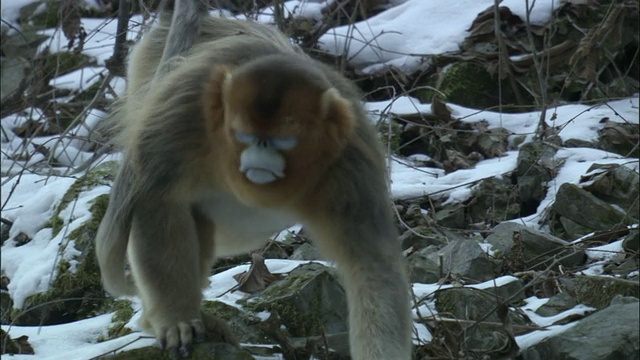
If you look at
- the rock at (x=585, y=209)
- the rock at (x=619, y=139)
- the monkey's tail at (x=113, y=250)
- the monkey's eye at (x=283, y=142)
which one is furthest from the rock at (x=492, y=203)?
the monkey's eye at (x=283, y=142)

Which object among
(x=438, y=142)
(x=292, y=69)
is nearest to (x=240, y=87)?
(x=292, y=69)

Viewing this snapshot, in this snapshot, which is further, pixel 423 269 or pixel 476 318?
pixel 423 269

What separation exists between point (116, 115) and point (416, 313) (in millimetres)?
1822

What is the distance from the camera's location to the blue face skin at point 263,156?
158 inches

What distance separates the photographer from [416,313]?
5180 mm

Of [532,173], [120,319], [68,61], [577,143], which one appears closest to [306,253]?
[120,319]

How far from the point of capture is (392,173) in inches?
302

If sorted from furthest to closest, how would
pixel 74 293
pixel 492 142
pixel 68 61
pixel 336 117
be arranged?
pixel 68 61, pixel 492 142, pixel 74 293, pixel 336 117

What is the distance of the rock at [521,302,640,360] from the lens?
4.25 meters

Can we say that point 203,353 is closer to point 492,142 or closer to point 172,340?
point 172,340

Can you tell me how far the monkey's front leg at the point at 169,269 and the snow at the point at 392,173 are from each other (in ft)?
0.66

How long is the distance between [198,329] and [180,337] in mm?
88

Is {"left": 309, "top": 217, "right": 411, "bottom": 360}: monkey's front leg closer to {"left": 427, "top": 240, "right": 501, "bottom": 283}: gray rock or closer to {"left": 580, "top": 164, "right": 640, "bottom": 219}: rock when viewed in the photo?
{"left": 427, "top": 240, "right": 501, "bottom": 283}: gray rock

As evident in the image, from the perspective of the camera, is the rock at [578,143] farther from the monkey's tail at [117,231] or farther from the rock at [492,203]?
the monkey's tail at [117,231]
